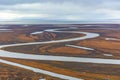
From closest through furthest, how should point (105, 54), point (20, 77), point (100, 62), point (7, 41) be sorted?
point (20, 77), point (100, 62), point (105, 54), point (7, 41)

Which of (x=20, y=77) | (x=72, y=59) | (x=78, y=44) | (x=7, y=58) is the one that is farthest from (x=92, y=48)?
(x=20, y=77)

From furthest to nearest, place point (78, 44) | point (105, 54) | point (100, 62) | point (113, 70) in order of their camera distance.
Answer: point (78, 44) < point (105, 54) < point (100, 62) < point (113, 70)

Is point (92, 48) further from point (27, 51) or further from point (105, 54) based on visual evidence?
point (27, 51)

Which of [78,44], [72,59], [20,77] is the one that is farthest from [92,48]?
[20,77]

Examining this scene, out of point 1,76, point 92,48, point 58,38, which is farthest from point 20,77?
point 58,38

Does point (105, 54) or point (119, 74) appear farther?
point (105, 54)

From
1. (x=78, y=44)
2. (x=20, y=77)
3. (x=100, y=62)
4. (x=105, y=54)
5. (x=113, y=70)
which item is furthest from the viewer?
(x=78, y=44)

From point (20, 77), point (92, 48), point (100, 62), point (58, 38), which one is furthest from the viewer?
point (58, 38)

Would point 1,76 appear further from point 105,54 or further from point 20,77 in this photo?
point 105,54

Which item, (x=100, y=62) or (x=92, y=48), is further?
(x=92, y=48)
